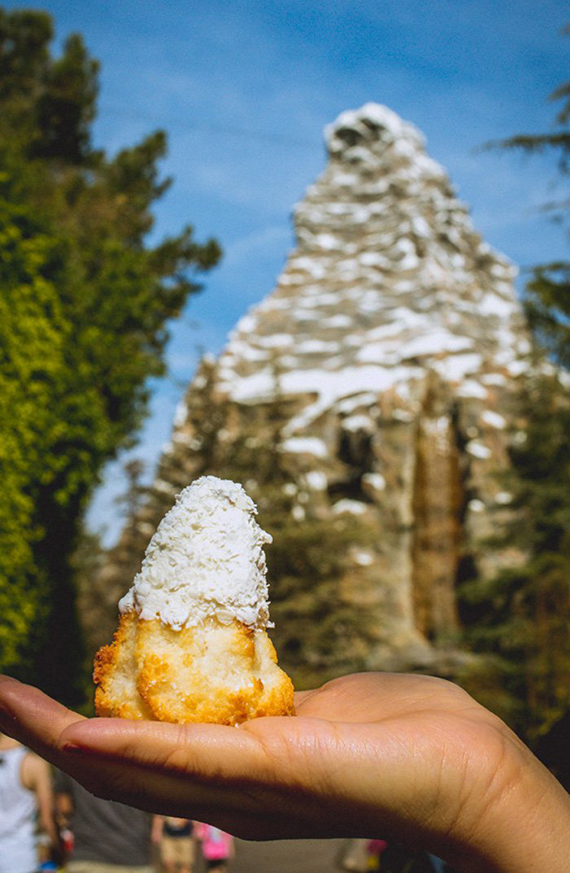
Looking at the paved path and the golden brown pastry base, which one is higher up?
the golden brown pastry base

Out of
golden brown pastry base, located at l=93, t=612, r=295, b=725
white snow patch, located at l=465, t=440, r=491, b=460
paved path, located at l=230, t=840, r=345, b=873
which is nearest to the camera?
golden brown pastry base, located at l=93, t=612, r=295, b=725

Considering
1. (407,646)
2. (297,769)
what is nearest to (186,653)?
(297,769)

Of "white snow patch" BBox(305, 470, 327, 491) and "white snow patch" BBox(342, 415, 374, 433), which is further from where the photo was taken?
"white snow patch" BBox(342, 415, 374, 433)

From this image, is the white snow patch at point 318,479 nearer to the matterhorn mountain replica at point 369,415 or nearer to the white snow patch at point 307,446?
the matterhorn mountain replica at point 369,415

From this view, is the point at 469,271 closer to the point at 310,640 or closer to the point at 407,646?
the point at 407,646

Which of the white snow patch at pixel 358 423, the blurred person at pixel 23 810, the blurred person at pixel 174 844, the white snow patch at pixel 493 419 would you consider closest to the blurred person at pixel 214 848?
the blurred person at pixel 174 844

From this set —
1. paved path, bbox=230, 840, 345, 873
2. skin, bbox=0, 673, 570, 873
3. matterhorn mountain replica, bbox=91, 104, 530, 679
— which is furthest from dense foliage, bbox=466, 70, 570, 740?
skin, bbox=0, 673, 570, 873

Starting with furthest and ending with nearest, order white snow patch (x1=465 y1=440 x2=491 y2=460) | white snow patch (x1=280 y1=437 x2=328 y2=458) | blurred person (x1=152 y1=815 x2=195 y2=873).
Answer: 1. white snow patch (x1=280 y1=437 x2=328 y2=458)
2. white snow patch (x1=465 y1=440 x2=491 y2=460)
3. blurred person (x1=152 y1=815 x2=195 y2=873)

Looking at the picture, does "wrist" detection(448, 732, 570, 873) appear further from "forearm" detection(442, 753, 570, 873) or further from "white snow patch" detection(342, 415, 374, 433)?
"white snow patch" detection(342, 415, 374, 433)
